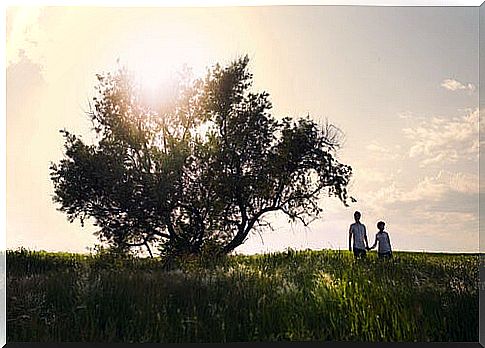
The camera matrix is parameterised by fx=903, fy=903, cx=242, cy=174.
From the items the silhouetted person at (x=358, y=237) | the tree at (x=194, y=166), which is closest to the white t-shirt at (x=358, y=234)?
the silhouetted person at (x=358, y=237)

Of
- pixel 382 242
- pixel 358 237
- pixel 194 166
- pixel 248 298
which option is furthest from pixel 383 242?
→ pixel 194 166

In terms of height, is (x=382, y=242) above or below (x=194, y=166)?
below

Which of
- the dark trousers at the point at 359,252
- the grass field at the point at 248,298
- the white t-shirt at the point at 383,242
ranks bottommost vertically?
the grass field at the point at 248,298

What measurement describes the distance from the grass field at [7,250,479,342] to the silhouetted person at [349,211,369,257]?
71 millimetres

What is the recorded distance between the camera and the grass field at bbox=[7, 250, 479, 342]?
626 centimetres

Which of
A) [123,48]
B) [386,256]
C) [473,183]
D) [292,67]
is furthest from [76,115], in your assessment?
[473,183]

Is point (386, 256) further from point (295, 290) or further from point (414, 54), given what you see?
point (414, 54)

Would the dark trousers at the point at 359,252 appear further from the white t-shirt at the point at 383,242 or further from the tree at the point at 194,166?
the tree at the point at 194,166

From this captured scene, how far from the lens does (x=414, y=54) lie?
650 centimetres

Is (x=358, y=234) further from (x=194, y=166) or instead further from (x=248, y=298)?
(x=194, y=166)

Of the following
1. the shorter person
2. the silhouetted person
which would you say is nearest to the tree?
the silhouetted person

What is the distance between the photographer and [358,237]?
6398 mm

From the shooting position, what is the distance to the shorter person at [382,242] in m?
6.40

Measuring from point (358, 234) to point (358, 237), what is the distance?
0.07 feet
